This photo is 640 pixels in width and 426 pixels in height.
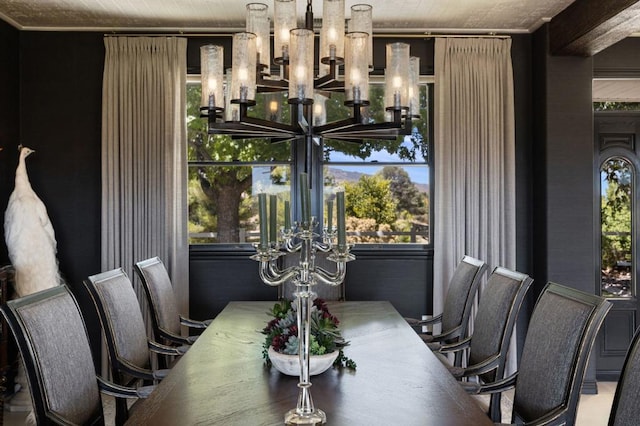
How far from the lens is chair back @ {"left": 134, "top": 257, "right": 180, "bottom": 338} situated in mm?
3045

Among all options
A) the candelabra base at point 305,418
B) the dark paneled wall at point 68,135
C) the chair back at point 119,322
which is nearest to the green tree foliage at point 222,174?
the dark paneled wall at point 68,135

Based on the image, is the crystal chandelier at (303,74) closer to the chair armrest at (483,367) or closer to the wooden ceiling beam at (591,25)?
the chair armrest at (483,367)

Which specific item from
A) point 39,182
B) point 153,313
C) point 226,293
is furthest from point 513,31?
point 39,182

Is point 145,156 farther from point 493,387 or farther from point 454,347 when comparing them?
point 493,387

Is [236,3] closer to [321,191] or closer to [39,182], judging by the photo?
[321,191]

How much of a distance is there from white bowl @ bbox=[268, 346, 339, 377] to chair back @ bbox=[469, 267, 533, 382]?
0.88 m

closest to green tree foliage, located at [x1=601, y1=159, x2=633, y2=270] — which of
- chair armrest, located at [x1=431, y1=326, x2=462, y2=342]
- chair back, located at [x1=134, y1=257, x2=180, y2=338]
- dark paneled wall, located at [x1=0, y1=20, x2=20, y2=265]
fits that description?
chair armrest, located at [x1=431, y1=326, x2=462, y2=342]

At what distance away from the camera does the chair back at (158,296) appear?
3045 millimetres

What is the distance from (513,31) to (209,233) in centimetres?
277

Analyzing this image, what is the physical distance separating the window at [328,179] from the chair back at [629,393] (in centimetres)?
291

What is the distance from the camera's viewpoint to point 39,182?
173 inches

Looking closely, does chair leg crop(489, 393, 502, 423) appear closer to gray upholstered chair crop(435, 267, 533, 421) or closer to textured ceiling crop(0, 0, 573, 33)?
gray upholstered chair crop(435, 267, 533, 421)

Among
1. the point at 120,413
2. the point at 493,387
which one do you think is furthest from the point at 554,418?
the point at 120,413

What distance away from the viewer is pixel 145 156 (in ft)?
14.1
